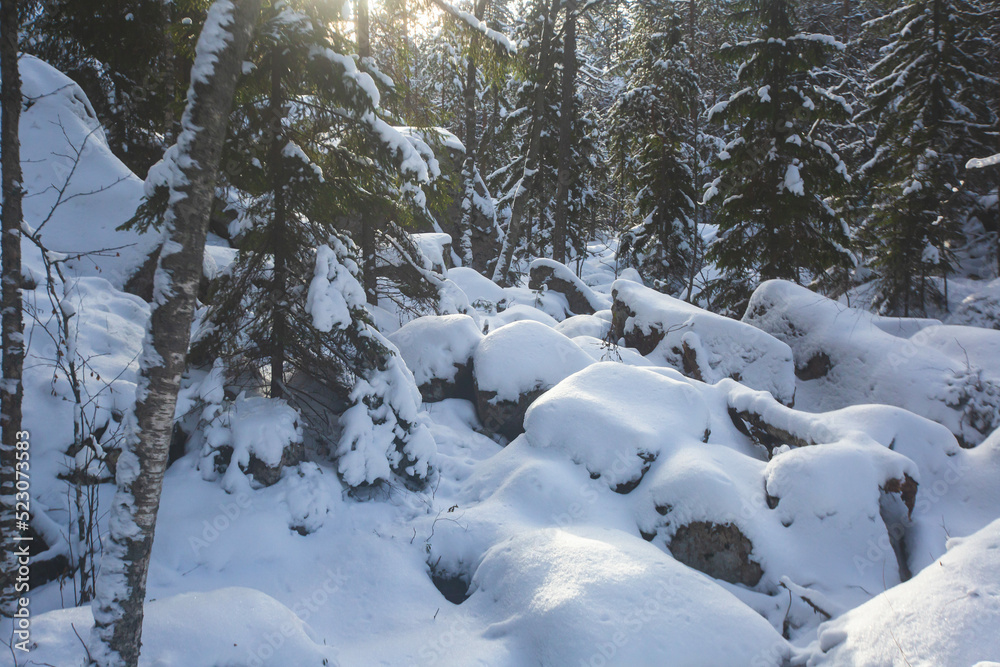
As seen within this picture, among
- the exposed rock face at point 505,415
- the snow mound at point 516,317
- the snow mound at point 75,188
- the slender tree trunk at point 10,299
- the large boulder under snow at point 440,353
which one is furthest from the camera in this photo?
the snow mound at point 516,317

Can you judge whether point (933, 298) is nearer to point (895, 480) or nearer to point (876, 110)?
point (876, 110)

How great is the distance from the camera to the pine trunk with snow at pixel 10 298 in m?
3.45

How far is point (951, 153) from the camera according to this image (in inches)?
609

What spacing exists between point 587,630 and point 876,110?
1994 cm

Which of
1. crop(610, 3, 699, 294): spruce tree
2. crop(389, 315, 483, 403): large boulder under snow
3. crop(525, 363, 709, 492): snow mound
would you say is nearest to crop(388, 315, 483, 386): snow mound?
crop(389, 315, 483, 403): large boulder under snow

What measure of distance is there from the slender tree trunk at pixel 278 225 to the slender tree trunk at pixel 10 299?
217 cm

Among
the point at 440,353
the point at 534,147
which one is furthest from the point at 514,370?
→ the point at 534,147

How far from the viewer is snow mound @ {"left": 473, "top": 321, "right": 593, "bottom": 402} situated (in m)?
7.87

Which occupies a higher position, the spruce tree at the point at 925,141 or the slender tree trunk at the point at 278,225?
the spruce tree at the point at 925,141

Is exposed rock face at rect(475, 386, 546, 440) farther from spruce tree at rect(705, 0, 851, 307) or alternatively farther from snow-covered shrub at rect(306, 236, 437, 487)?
spruce tree at rect(705, 0, 851, 307)

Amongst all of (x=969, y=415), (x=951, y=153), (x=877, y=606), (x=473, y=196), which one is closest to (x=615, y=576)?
(x=877, y=606)

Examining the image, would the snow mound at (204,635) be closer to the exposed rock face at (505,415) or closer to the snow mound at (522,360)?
the exposed rock face at (505,415)

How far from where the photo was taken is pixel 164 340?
297 centimetres

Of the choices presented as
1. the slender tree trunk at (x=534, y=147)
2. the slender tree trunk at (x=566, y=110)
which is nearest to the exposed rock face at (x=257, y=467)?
the slender tree trunk at (x=534, y=147)
